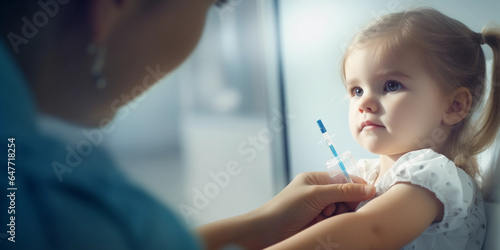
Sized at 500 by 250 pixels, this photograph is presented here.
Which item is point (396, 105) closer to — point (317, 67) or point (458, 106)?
point (458, 106)

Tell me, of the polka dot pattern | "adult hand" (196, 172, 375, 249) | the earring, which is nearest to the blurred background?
the earring

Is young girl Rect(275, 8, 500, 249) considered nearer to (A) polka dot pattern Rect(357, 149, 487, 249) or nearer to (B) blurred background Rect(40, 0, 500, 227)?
(A) polka dot pattern Rect(357, 149, 487, 249)

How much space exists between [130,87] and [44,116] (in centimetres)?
27

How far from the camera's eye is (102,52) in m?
0.84

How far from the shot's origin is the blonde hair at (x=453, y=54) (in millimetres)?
733

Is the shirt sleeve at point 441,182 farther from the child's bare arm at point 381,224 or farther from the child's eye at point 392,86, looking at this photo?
the child's eye at point 392,86

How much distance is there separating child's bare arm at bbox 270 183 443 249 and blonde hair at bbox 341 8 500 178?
18 centimetres

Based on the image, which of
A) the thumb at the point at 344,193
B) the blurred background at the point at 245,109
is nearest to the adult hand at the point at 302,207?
the thumb at the point at 344,193

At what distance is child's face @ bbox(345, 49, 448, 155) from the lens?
72cm

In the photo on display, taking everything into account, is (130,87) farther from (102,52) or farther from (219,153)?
(219,153)

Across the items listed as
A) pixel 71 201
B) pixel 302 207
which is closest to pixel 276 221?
pixel 302 207

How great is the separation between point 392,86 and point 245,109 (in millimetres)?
625

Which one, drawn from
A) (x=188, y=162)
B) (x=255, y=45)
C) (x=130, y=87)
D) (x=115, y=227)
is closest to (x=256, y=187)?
(x=188, y=162)

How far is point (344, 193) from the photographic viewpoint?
2.39 ft
